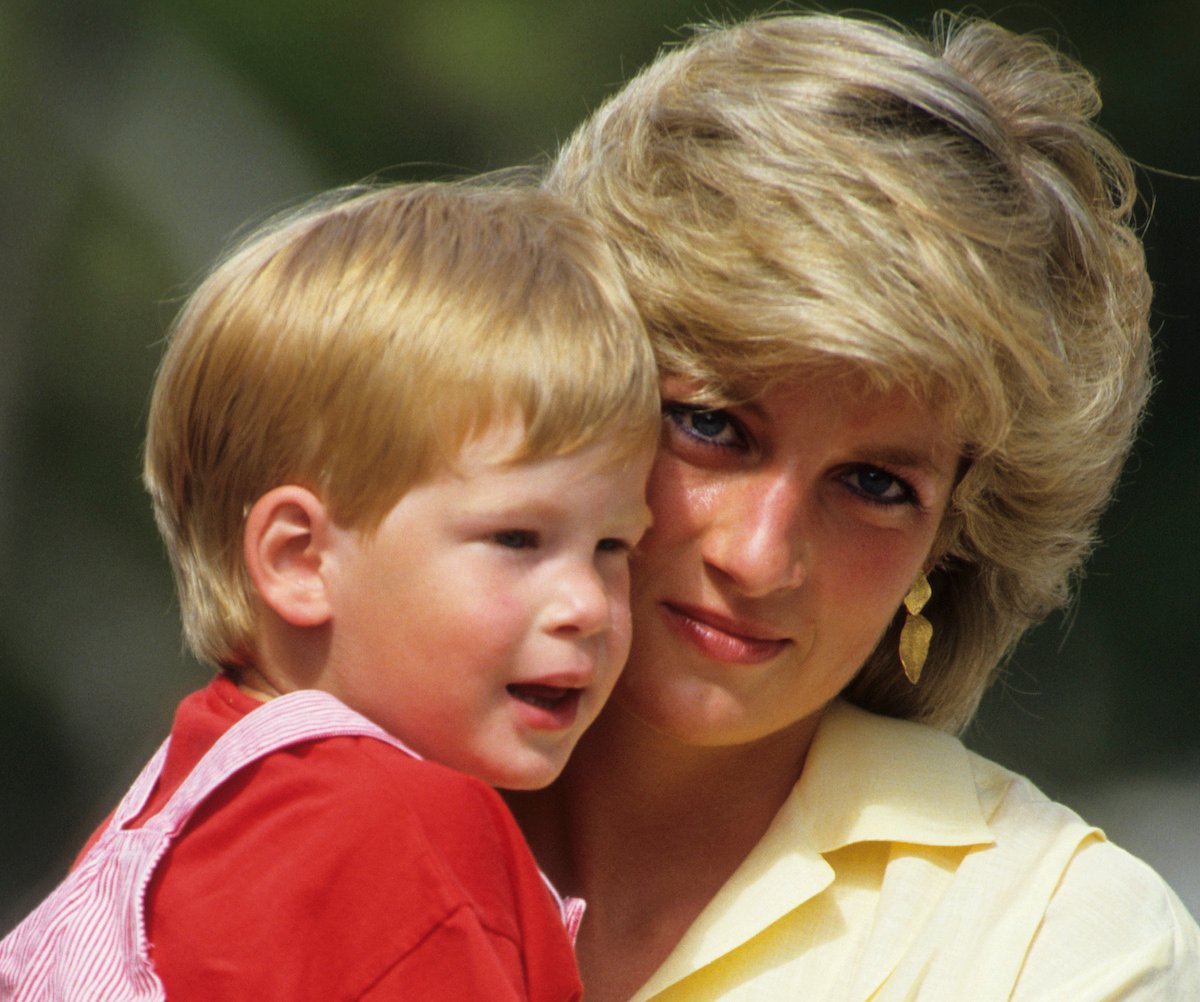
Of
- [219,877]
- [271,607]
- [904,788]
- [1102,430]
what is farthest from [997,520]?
[219,877]

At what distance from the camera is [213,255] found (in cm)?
518

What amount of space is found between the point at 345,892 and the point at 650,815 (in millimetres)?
881

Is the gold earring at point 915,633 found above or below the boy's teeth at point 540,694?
below

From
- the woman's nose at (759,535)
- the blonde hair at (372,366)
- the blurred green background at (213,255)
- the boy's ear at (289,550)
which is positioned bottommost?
the blurred green background at (213,255)

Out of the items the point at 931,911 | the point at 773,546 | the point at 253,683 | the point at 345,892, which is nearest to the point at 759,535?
the point at 773,546

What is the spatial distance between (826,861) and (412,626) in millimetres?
654

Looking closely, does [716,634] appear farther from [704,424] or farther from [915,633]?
[915,633]

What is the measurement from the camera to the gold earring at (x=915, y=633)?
7.91 ft

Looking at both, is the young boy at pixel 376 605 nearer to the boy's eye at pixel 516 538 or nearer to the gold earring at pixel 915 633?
the boy's eye at pixel 516 538

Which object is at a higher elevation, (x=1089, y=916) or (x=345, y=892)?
(x=345, y=892)

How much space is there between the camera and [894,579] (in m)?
2.22

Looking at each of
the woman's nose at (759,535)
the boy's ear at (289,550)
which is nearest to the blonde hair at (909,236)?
the woman's nose at (759,535)

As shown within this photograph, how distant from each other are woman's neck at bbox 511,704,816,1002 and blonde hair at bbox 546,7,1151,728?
396 millimetres

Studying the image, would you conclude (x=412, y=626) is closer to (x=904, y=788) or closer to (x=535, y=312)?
(x=535, y=312)
